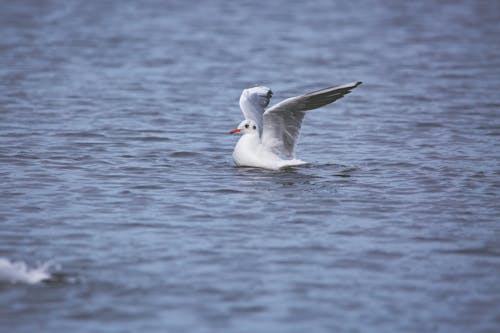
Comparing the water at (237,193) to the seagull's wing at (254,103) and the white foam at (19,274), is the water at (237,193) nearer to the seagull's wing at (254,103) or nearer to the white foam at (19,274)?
the white foam at (19,274)

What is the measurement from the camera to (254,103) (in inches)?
460

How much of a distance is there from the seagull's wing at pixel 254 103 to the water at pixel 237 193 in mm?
729

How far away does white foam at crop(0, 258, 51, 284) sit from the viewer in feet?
22.4

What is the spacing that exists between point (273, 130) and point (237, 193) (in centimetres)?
168

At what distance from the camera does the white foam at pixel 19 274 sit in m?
6.84

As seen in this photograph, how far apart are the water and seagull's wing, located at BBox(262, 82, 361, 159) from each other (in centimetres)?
51

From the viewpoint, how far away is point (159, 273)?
718 cm

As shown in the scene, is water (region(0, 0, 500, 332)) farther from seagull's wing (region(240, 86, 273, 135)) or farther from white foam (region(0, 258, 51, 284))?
seagull's wing (region(240, 86, 273, 135))

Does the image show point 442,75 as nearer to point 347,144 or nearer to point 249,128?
point 347,144

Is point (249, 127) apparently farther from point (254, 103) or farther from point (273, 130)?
point (254, 103)

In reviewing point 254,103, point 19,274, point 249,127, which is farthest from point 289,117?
point 19,274

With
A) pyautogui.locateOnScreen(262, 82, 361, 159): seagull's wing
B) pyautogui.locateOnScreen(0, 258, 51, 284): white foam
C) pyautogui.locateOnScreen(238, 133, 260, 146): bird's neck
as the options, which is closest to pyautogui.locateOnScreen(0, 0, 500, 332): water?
pyautogui.locateOnScreen(0, 258, 51, 284): white foam

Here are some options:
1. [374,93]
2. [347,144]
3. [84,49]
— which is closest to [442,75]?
[374,93]

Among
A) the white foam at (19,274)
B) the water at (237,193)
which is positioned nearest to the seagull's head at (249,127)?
the water at (237,193)
